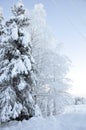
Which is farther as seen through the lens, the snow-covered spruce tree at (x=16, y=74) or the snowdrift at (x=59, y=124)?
the snow-covered spruce tree at (x=16, y=74)

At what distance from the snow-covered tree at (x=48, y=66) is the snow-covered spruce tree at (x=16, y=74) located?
6.43m

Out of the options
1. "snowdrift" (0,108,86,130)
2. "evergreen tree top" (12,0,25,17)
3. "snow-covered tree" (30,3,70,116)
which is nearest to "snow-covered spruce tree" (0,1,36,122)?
"evergreen tree top" (12,0,25,17)

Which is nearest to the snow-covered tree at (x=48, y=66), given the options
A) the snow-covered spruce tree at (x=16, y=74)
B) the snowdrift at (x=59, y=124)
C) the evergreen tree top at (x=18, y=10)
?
the evergreen tree top at (x=18, y=10)

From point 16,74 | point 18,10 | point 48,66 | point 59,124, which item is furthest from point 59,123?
point 48,66

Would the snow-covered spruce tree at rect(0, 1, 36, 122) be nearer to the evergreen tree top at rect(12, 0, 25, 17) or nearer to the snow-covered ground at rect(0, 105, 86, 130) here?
the evergreen tree top at rect(12, 0, 25, 17)

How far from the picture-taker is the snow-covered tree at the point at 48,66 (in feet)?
59.6

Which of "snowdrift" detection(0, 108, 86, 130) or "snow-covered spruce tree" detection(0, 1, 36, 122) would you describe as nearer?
"snowdrift" detection(0, 108, 86, 130)

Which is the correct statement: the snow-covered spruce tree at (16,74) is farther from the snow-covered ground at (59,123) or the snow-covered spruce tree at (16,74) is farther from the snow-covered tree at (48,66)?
the snow-covered tree at (48,66)

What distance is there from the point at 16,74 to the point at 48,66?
965 cm

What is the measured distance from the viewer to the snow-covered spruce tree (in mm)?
9848

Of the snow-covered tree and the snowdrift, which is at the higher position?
the snow-covered tree

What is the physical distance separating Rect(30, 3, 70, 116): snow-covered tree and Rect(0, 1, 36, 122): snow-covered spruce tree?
6.43m

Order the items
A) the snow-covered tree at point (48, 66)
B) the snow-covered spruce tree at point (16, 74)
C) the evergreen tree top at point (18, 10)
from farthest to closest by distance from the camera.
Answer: the snow-covered tree at point (48, 66)
the evergreen tree top at point (18, 10)
the snow-covered spruce tree at point (16, 74)

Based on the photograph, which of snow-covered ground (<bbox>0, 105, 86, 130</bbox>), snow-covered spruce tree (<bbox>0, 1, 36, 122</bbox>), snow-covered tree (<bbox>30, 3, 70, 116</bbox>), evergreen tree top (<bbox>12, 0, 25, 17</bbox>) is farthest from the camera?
snow-covered tree (<bbox>30, 3, 70, 116</bbox>)
